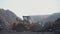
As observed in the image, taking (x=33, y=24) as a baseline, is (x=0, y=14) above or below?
above

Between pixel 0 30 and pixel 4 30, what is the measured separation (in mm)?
130

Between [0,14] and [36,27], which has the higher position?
[0,14]

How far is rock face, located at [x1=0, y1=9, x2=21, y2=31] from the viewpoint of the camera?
9.10ft

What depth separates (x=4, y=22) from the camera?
2805 millimetres

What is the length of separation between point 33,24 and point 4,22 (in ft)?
2.24

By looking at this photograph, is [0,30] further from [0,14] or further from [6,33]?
[0,14]

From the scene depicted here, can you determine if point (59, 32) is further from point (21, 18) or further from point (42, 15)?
point (21, 18)

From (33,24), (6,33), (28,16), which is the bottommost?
(6,33)

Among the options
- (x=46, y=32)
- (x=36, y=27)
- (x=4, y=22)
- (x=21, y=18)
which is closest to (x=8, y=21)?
(x=4, y=22)

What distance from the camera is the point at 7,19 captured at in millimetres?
2771

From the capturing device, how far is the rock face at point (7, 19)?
2773mm

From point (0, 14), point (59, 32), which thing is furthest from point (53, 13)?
point (0, 14)

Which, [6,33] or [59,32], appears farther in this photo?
[6,33]

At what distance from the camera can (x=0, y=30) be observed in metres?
2.92
